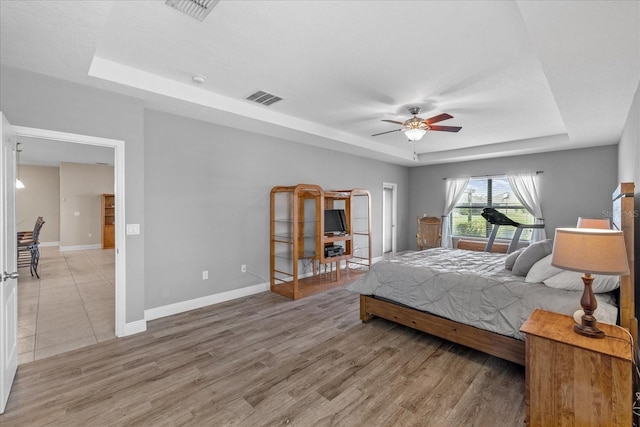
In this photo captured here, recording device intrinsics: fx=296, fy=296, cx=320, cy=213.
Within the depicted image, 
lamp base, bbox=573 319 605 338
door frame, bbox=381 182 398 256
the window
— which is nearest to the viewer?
lamp base, bbox=573 319 605 338

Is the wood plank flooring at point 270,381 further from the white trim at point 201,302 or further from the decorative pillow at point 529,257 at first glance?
the decorative pillow at point 529,257

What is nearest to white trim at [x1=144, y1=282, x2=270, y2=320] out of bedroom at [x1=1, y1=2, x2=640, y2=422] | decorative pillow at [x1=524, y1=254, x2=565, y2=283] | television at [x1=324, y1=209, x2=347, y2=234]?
bedroom at [x1=1, y1=2, x2=640, y2=422]

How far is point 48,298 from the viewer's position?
4383 mm

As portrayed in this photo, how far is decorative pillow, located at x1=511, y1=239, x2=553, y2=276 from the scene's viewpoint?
2.81 meters

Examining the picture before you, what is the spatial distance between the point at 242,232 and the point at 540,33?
3.98 meters

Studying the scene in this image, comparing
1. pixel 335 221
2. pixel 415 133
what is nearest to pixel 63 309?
pixel 335 221

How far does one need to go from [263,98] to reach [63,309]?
384cm

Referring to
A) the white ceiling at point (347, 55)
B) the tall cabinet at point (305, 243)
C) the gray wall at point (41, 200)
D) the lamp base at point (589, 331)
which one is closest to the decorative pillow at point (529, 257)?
the lamp base at point (589, 331)

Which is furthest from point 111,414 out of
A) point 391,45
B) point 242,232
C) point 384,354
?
point 391,45

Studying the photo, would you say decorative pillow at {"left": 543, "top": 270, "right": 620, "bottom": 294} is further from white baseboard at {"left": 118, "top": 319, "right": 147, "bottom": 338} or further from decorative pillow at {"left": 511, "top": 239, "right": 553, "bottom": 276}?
white baseboard at {"left": 118, "top": 319, "right": 147, "bottom": 338}

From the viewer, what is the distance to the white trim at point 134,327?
3.19 metres

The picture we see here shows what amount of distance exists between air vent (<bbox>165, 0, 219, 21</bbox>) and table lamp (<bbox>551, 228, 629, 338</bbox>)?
2.67 meters

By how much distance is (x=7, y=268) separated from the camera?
217 centimetres

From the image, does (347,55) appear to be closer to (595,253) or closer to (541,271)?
(595,253)
